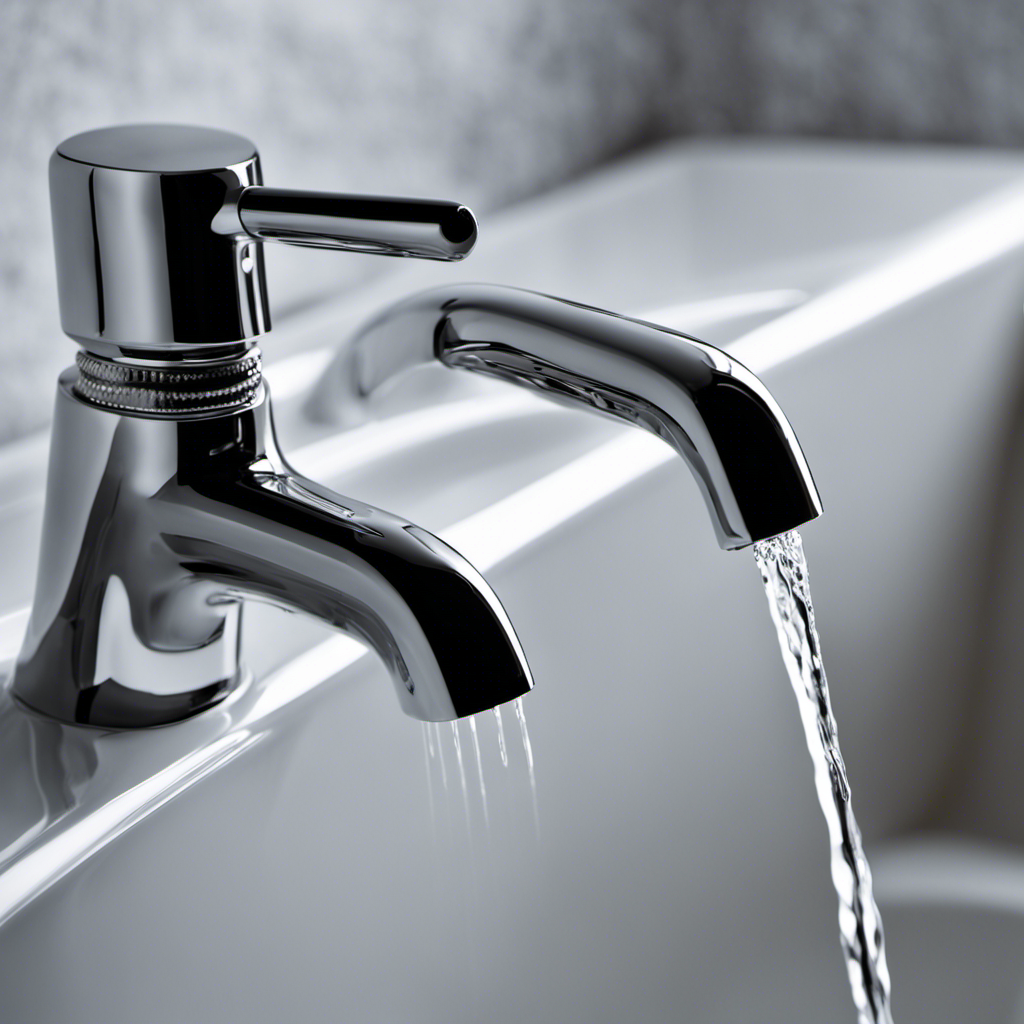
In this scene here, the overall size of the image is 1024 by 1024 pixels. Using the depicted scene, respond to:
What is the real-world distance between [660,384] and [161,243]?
0.41 ft

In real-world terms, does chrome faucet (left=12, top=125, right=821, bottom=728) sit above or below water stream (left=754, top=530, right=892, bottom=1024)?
above

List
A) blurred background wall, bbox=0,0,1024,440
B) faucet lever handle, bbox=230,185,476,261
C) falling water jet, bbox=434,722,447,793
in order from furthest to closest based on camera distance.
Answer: blurred background wall, bbox=0,0,1024,440, falling water jet, bbox=434,722,447,793, faucet lever handle, bbox=230,185,476,261

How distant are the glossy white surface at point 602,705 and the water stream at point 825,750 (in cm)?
12

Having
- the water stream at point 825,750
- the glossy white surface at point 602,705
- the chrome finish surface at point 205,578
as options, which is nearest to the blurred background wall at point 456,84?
the glossy white surface at point 602,705

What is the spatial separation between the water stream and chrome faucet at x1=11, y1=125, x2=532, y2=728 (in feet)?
0.31

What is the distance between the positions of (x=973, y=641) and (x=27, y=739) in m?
0.54

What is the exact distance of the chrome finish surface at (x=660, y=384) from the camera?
1.08 feet

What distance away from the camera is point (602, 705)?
1.70 ft

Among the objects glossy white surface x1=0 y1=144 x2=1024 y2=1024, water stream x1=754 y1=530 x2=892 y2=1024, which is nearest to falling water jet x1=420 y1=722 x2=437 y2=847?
glossy white surface x1=0 y1=144 x2=1024 y2=1024

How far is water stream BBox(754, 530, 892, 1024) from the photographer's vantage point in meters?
0.38

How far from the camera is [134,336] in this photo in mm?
335

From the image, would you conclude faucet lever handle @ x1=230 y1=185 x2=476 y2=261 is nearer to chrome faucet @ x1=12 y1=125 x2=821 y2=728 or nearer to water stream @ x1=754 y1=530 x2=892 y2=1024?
chrome faucet @ x1=12 y1=125 x2=821 y2=728

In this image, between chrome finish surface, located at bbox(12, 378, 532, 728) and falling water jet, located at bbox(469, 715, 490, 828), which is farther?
falling water jet, located at bbox(469, 715, 490, 828)

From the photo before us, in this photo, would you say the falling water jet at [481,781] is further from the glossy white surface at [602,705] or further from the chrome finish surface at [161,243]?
the chrome finish surface at [161,243]
